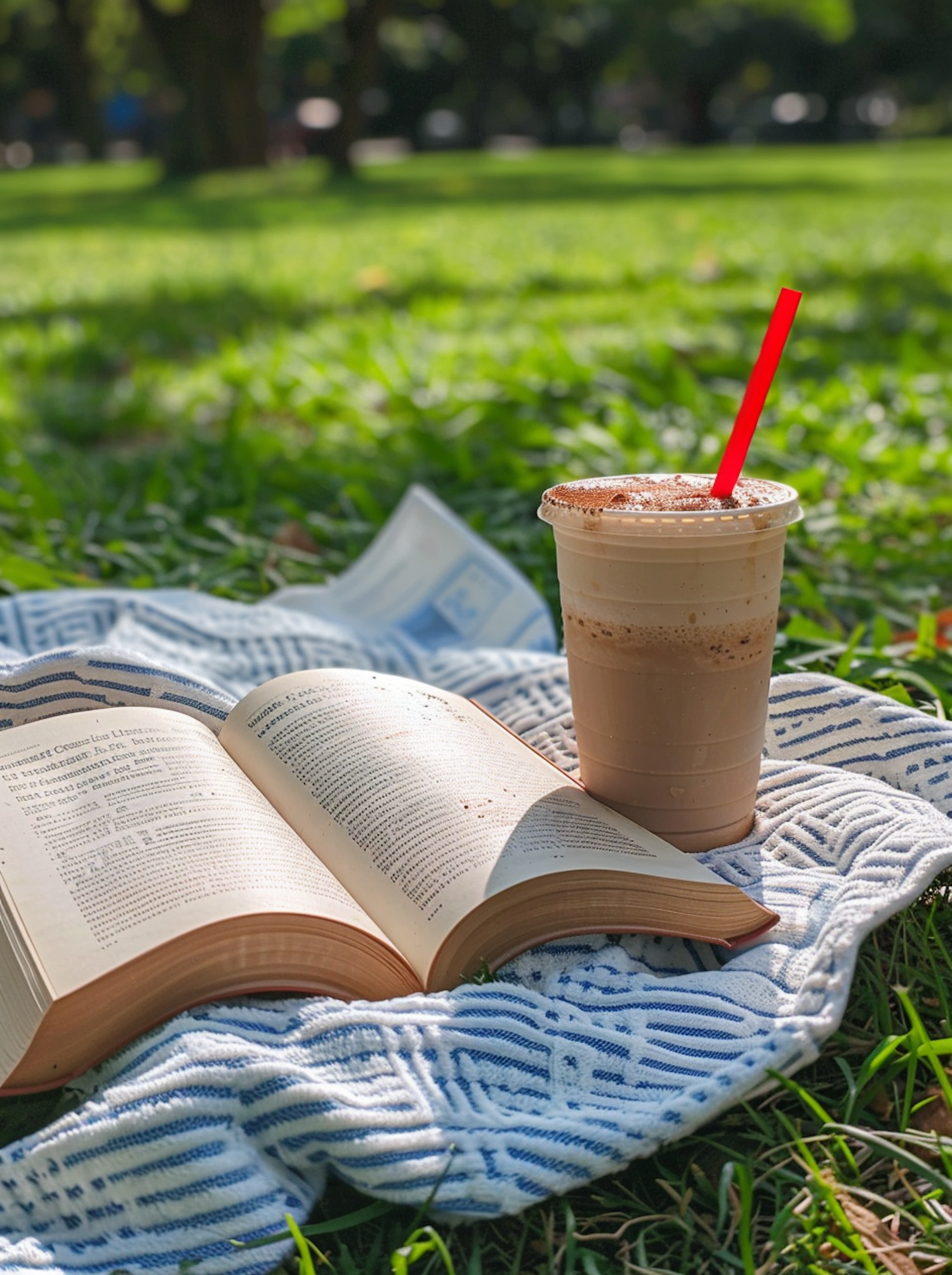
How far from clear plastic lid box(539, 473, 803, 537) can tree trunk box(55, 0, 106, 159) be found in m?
29.1

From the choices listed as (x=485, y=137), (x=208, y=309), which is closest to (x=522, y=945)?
(x=208, y=309)

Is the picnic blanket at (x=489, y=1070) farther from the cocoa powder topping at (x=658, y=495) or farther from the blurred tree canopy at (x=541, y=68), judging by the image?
the blurred tree canopy at (x=541, y=68)

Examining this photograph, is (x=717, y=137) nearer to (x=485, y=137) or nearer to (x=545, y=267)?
(x=485, y=137)

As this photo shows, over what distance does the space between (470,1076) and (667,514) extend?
608 millimetres

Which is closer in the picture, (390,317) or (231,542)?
(231,542)

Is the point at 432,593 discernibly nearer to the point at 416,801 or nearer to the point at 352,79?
the point at 416,801

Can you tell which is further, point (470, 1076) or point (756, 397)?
point (756, 397)

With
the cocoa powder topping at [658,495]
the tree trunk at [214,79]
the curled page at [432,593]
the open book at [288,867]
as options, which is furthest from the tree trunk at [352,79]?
the open book at [288,867]

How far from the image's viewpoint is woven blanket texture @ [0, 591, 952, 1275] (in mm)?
1125

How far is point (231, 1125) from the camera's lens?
1.16m

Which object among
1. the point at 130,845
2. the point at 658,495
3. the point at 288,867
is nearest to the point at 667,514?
the point at 658,495

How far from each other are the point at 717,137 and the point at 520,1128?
136 ft

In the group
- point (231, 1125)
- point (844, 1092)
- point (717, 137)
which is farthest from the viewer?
point (717, 137)

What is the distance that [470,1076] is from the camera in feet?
4.01
